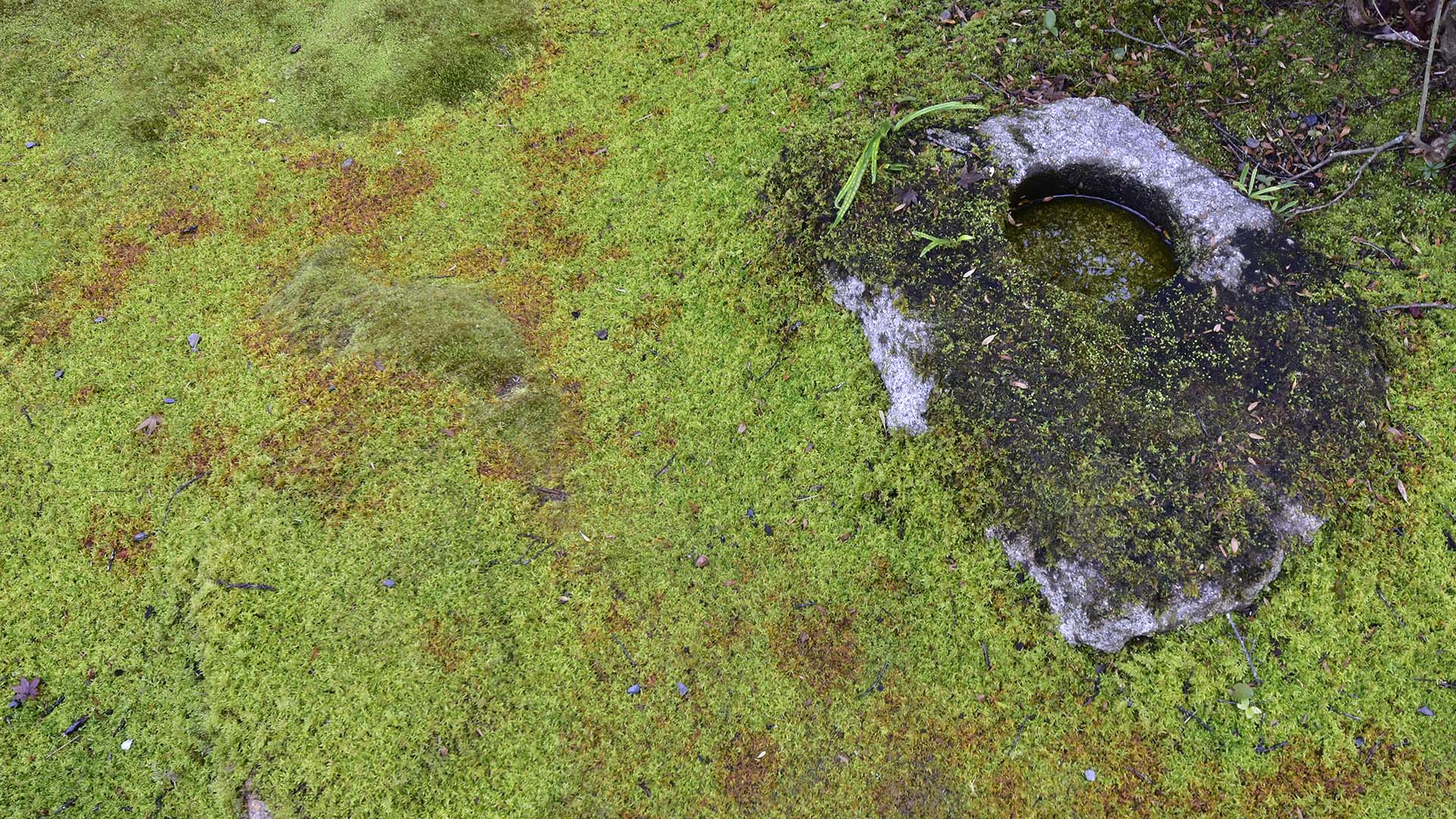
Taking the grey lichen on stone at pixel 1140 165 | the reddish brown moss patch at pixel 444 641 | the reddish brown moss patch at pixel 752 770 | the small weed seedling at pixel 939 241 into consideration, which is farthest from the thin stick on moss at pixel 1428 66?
the reddish brown moss patch at pixel 444 641

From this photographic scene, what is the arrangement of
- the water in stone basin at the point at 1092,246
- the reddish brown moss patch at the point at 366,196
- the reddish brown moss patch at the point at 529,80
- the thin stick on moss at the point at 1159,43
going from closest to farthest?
the water in stone basin at the point at 1092,246
the thin stick on moss at the point at 1159,43
the reddish brown moss patch at the point at 366,196
the reddish brown moss patch at the point at 529,80

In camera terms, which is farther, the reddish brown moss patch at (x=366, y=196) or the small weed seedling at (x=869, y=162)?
the reddish brown moss patch at (x=366, y=196)

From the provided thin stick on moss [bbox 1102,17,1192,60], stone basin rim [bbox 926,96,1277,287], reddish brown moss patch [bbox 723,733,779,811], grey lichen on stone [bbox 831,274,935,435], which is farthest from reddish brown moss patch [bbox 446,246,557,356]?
thin stick on moss [bbox 1102,17,1192,60]

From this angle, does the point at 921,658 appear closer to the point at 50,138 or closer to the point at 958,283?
the point at 958,283

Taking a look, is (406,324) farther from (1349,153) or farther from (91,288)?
(1349,153)

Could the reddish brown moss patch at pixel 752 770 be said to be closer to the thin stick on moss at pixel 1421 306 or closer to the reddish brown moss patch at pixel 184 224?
the thin stick on moss at pixel 1421 306

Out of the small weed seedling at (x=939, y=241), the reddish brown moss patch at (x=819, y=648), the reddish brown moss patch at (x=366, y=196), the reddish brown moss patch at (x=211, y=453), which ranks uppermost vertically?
the reddish brown moss patch at (x=366, y=196)

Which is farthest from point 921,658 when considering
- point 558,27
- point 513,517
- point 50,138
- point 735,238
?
point 50,138
